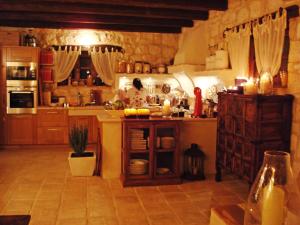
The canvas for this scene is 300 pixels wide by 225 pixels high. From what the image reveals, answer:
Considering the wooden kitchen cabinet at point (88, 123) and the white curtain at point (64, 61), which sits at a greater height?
the white curtain at point (64, 61)

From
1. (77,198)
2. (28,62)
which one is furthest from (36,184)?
(28,62)

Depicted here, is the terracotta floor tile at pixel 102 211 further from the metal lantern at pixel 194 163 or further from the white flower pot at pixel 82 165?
the metal lantern at pixel 194 163

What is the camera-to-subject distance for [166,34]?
354 inches

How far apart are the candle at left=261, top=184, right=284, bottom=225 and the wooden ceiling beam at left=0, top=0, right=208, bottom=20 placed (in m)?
5.61

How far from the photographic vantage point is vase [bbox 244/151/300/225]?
4.01 ft

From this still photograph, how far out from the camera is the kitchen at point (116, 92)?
13.8 ft

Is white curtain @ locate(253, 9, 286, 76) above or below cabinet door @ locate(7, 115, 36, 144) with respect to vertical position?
above

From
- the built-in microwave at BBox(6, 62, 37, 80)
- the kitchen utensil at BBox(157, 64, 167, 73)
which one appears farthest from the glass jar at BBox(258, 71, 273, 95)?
the built-in microwave at BBox(6, 62, 37, 80)

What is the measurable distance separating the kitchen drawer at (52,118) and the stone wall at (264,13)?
3752 mm

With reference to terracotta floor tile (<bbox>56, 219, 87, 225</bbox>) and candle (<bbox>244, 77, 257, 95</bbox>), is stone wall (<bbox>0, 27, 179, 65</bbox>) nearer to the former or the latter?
candle (<bbox>244, 77, 257, 95</bbox>)

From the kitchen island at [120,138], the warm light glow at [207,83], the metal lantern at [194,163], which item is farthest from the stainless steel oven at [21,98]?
the metal lantern at [194,163]

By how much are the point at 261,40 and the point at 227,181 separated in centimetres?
219

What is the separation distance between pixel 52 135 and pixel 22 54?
1958mm

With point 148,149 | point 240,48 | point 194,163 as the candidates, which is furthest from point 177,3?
point 194,163
